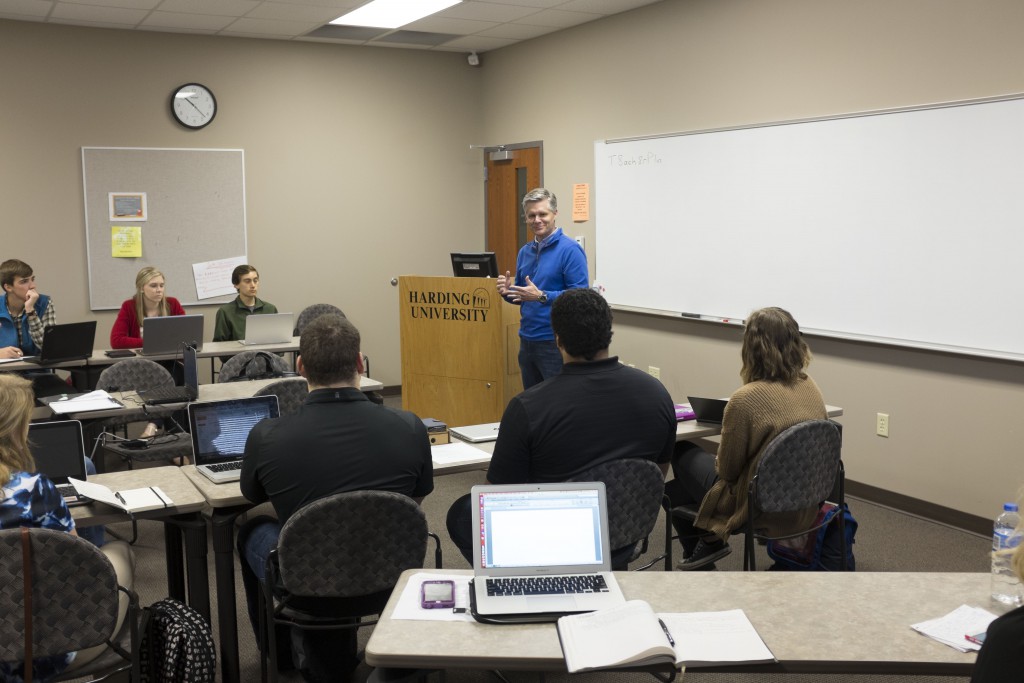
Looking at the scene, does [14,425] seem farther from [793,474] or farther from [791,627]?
[793,474]

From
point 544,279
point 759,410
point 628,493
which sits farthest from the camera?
point 544,279

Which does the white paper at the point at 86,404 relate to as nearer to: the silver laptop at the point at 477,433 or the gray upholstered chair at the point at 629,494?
the silver laptop at the point at 477,433

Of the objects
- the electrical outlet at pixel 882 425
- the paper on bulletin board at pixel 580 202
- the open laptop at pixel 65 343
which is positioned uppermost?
the paper on bulletin board at pixel 580 202

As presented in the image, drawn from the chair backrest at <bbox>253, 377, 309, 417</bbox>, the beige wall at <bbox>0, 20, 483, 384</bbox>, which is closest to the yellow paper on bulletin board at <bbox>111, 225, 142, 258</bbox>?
the beige wall at <bbox>0, 20, 483, 384</bbox>

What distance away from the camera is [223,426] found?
3383 millimetres

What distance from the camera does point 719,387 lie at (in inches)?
239

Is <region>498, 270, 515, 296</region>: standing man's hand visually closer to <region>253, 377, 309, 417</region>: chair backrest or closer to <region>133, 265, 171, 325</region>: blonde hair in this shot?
<region>253, 377, 309, 417</region>: chair backrest

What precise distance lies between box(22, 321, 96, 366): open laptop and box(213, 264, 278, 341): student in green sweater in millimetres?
1055

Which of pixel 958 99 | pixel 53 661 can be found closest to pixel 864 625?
pixel 53 661

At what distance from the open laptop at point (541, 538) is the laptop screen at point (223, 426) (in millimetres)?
1479

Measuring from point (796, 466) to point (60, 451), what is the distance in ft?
8.23

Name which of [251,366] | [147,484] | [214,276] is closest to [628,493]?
[147,484]

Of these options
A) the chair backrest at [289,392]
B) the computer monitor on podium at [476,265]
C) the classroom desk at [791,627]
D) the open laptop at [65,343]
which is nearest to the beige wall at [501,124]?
the computer monitor on podium at [476,265]

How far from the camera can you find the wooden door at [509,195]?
309 inches
